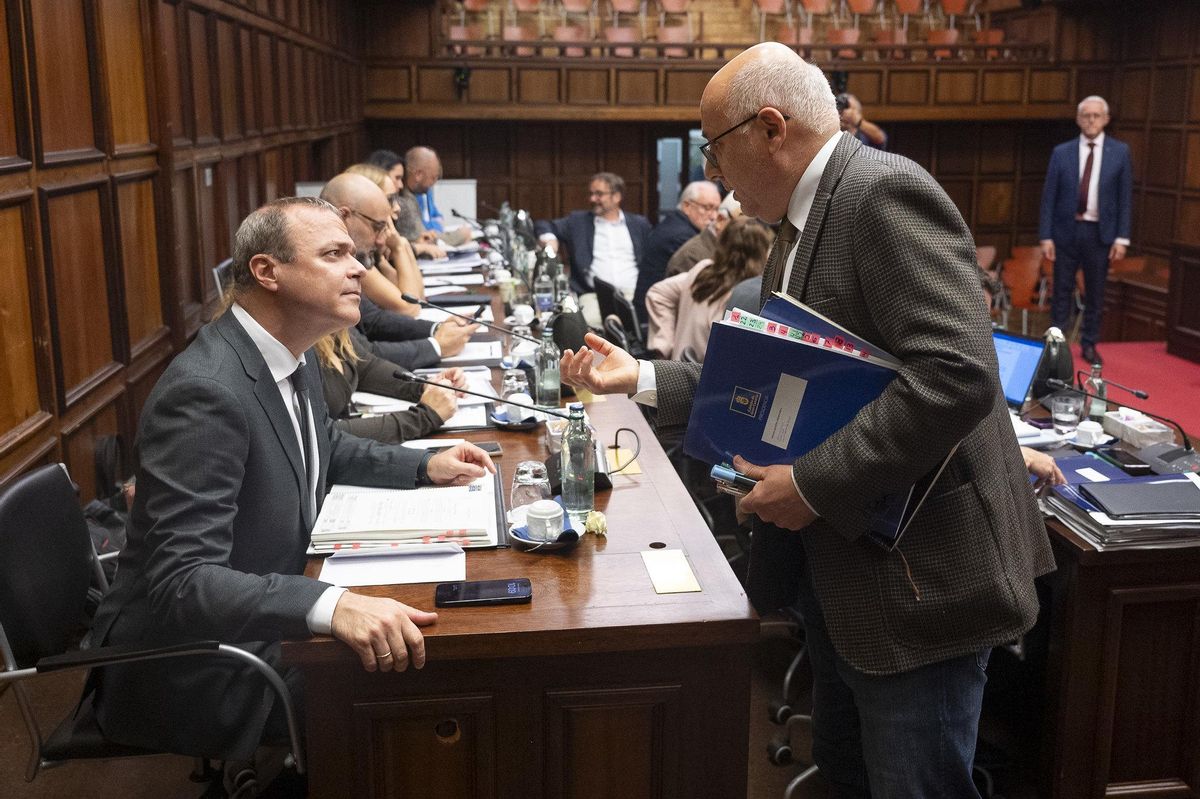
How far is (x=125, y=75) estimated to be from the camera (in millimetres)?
4062

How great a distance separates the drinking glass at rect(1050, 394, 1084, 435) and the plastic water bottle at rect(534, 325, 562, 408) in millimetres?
1447

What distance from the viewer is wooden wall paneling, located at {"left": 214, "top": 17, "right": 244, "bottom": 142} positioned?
5.48 metres

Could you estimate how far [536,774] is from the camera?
1.87 meters

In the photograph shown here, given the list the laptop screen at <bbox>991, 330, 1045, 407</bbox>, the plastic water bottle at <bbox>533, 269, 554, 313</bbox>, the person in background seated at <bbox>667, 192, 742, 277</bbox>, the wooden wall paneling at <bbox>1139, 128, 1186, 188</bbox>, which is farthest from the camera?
the wooden wall paneling at <bbox>1139, 128, 1186, 188</bbox>

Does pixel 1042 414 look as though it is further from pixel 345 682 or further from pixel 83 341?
pixel 83 341

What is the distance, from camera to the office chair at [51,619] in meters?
1.83

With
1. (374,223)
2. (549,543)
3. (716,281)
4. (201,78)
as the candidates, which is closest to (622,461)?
(549,543)

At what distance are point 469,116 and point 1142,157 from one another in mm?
6910

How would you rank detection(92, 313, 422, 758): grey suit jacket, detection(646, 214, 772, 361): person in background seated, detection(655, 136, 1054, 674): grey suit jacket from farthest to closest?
detection(646, 214, 772, 361): person in background seated
detection(92, 313, 422, 758): grey suit jacket
detection(655, 136, 1054, 674): grey suit jacket

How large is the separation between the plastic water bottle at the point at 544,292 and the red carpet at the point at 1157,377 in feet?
9.61

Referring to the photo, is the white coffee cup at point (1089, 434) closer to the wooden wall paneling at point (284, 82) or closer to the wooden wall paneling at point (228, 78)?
the wooden wall paneling at point (228, 78)

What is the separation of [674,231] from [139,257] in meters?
2.98

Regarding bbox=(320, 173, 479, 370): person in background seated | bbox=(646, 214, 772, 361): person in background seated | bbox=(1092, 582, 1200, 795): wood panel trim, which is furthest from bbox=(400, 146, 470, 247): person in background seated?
bbox=(1092, 582, 1200, 795): wood panel trim

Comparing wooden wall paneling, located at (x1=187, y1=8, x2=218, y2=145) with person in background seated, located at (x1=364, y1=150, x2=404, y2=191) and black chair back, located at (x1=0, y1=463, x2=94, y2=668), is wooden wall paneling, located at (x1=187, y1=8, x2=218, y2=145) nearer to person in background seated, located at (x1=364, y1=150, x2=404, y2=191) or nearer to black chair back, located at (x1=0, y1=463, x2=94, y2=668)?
person in background seated, located at (x1=364, y1=150, x2=404, y2=191)
